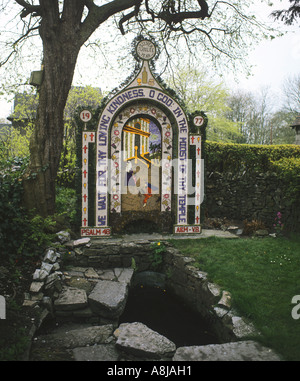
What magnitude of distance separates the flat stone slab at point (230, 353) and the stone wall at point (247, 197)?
5.01 meters

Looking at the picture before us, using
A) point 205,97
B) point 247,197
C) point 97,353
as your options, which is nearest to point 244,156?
point 247,197

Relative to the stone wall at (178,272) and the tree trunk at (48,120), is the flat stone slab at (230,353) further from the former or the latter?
the tree trunk at (48,120)

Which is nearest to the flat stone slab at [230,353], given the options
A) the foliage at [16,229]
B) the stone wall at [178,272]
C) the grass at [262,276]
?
the grass at [262,276]

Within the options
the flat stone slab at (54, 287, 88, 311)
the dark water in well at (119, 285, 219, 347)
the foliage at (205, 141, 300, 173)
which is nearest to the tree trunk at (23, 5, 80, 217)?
the flat stone slab at (54, 287, 88, 311)

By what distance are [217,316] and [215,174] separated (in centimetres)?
622

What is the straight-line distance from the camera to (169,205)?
797 cm

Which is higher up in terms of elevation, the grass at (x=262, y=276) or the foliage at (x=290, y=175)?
the foliage at (x=290, y=175)

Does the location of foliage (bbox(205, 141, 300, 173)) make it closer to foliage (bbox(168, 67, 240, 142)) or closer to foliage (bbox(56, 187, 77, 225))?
foliage (bbox(56, 187, 77, 225))

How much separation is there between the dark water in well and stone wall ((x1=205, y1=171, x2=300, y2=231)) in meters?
4.03

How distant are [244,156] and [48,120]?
6254 mm

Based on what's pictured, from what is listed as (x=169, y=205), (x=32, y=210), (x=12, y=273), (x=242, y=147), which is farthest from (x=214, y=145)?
(x=12, y=273)

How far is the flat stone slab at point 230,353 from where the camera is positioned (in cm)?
342

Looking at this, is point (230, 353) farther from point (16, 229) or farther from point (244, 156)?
point (244, 156)

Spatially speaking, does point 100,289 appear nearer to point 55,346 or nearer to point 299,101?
point 55,346
